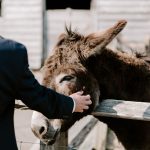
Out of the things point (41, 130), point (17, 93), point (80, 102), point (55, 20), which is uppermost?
point (17, 93)

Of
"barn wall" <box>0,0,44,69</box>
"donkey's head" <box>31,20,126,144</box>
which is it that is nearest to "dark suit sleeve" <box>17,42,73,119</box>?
"donkey's head" <box>31,20,126,144</box>

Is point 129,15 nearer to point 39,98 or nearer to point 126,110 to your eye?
point 126,110

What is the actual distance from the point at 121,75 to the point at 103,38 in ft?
1.67

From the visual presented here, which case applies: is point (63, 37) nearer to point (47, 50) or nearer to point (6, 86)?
point (6, 86)

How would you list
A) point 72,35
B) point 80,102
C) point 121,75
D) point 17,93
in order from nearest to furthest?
1. point 17,93
2. point 80,102
3. point 72,35
4. point 121,75

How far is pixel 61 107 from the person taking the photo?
2.83 metres

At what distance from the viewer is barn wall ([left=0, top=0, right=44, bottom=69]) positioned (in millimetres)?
13906

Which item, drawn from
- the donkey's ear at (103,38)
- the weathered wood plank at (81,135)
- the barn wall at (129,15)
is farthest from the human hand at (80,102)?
the barn wall at (129,15)

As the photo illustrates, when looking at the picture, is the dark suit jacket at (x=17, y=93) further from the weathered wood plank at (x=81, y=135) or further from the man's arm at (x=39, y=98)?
the weathered wood plank at (x=81, y=135)

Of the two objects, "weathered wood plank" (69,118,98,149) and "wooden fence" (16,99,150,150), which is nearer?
"wooden fence" (16,99,150,150)

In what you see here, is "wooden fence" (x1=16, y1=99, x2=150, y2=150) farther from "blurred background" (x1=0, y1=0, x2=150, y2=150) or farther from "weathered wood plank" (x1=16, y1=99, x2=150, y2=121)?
"blurred background" (x1=0, y1=0, x2=150, y2=150)

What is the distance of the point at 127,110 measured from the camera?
11.2ft

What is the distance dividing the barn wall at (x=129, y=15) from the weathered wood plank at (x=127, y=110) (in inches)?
403

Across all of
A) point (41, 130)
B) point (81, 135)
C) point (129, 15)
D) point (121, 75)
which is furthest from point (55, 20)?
point (41, 130)
